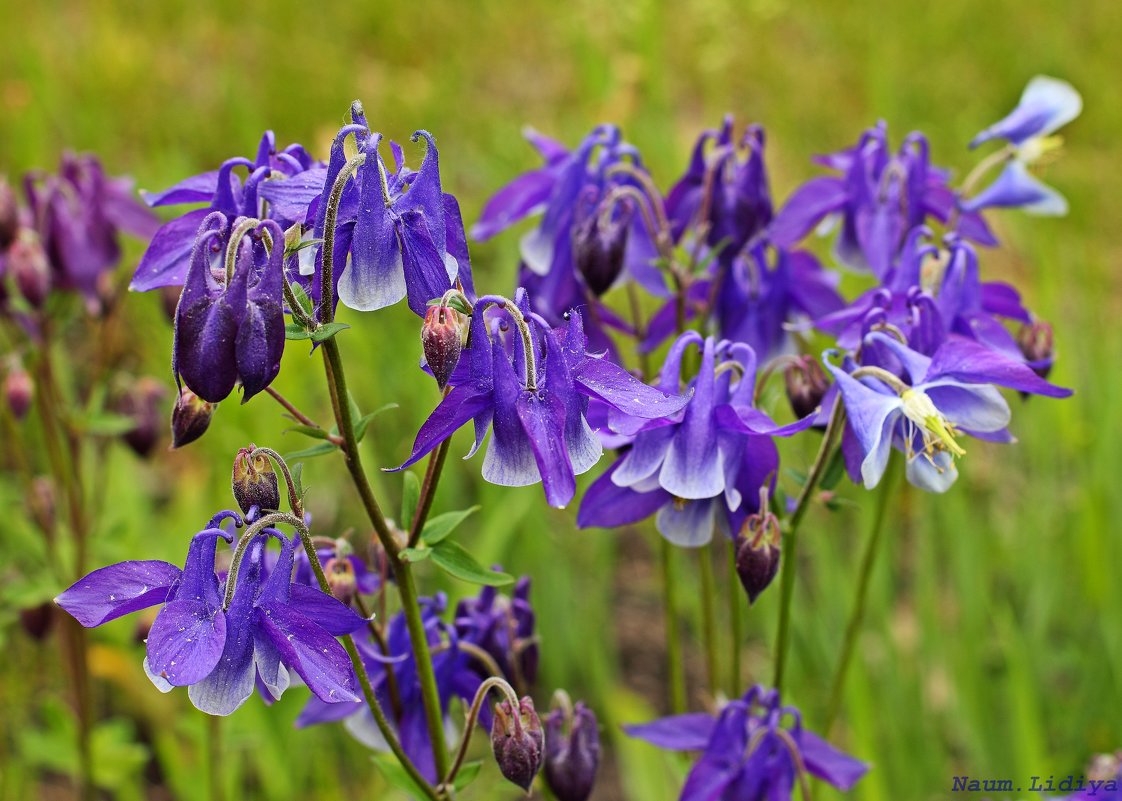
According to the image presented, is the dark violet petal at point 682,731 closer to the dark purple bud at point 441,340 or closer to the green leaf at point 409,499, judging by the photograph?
the green leaf at point 409,499

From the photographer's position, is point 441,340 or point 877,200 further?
point 877,200

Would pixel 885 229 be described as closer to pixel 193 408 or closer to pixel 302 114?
pixel 193 408

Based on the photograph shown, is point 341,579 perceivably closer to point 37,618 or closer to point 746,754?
point 746,754

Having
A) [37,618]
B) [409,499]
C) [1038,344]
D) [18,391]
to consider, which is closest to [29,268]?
[18,391]

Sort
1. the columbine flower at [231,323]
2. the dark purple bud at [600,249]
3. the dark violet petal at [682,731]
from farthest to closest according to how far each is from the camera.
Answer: the dark purple bud at [600,249], the dark violet petal at [682,731], the columbine flower at [231,323]

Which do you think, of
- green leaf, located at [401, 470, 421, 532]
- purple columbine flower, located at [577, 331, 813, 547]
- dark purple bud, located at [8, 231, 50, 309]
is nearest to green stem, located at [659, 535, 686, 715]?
purple columbine flower, located at [577, 331, 813, 547]

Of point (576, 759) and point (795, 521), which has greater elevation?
point (795, 521)

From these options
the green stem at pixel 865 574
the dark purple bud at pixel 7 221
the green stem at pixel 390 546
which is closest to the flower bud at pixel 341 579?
the green stem at pixel 390 546

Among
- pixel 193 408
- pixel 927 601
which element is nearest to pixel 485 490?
pixel 927 601
